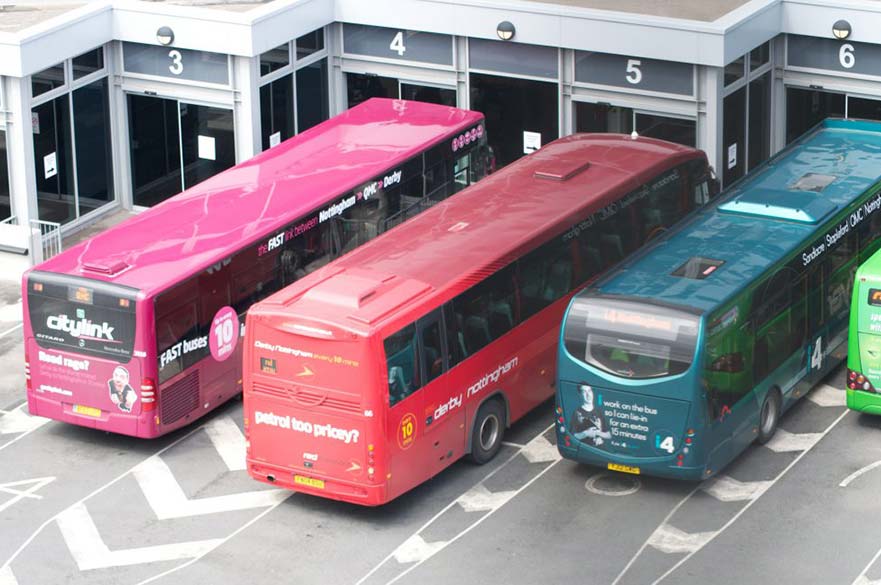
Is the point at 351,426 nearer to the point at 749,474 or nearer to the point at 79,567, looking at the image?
the point at 79,567

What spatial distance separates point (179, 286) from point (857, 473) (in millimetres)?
9544

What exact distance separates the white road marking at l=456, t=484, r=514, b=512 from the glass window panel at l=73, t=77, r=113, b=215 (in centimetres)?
1343

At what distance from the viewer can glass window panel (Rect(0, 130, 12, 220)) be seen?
105 feet

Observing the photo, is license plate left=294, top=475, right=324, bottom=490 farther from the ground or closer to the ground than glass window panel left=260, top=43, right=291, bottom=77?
closer to the ground

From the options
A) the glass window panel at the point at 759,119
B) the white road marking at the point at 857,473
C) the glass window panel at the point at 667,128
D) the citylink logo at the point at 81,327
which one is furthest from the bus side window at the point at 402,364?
the glass window panel at the point at 759,119

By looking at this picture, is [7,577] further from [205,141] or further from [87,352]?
[205,141]

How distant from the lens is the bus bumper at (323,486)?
72.0 ft

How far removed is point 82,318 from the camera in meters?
24.0

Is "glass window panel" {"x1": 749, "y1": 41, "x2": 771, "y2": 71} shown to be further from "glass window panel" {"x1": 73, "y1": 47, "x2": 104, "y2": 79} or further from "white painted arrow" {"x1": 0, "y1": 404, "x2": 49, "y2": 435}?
"white painted arrow" {"x1": 0, "y1": 404, "x2": 49, "y2": 435}

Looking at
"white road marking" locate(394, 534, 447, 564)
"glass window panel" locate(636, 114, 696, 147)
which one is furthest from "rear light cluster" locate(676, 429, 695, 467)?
"glass window panel" locate(636, 114, 696, 147)

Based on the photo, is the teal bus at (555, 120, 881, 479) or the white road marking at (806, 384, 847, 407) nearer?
the teal bus at (555, 120, 881, 479)

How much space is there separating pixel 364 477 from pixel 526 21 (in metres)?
12.4

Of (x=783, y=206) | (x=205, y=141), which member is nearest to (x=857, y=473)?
(x=783, y=206)

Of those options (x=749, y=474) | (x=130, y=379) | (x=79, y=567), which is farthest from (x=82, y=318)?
(x=749, y=474)
